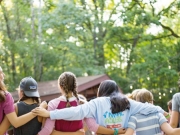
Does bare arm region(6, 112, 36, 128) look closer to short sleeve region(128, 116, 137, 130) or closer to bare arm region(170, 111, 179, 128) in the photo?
short sleeve region(128, 116, 137, 130)

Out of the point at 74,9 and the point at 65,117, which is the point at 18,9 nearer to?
the point at 74,9

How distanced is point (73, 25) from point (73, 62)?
1973 mm

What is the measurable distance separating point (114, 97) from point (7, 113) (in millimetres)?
1068

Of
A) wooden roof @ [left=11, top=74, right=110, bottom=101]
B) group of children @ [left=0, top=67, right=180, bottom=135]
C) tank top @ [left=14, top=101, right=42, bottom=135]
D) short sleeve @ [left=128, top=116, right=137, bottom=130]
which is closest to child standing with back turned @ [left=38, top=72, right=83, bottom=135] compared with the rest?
group of children @ [left=0, top=67, right=180, bottom=135]

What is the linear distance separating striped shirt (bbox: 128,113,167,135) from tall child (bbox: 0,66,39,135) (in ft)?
3.51

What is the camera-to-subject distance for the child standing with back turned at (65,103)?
11.4 feet

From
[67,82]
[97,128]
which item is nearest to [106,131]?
[97,128]

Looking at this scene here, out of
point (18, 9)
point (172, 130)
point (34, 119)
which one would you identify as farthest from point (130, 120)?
point (18, 9)

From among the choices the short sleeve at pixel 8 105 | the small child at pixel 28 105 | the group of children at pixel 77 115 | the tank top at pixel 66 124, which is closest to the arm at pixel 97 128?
the group of children at pixel 77 115

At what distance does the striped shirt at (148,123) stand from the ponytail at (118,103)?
0.14 metres

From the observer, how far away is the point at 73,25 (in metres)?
18.3

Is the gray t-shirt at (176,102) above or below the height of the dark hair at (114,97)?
below

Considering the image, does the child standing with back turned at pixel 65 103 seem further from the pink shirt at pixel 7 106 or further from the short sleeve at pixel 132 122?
the short sleeve at pixel 132 122

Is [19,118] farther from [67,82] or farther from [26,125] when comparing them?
[67,82]
